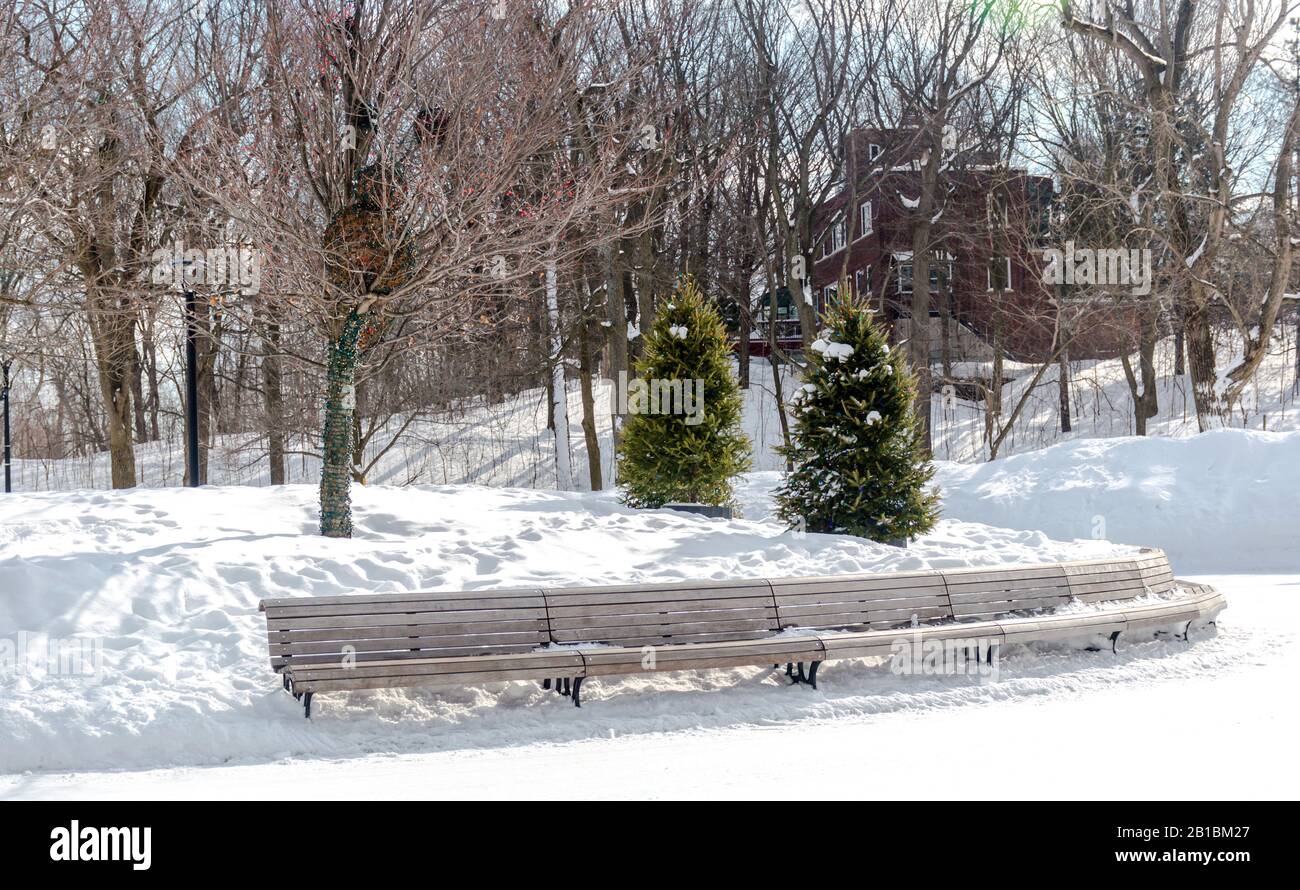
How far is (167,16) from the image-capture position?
17.6m

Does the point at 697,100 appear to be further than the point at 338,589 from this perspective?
Yes

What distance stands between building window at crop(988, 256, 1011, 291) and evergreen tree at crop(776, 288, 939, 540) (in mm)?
21783

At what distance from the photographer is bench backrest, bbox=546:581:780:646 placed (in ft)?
25.3

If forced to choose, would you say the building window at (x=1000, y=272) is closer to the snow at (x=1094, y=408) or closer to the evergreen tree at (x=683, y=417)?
the snow at (x=1094, y=408)

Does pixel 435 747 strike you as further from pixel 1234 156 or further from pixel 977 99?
pixel 1234 156

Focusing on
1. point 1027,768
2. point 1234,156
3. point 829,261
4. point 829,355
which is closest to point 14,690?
point 1027,768

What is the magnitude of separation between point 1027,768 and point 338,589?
5250mm

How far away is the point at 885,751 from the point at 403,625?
3203mm

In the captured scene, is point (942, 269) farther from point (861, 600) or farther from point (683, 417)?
point (861, 600)

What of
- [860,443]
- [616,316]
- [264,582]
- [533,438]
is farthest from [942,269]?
[264,582]

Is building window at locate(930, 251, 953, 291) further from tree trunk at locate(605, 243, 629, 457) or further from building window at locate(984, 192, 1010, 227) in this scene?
tree trunk at locate(605, 243, 629, 457)

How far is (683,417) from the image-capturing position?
564 inches

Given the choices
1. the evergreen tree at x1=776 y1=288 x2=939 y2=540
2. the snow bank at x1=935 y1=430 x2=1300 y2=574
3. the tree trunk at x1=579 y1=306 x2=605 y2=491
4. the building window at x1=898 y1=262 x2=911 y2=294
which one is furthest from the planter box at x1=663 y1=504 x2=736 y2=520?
the building window at x1=898 y1=262 x2=911 y2=294

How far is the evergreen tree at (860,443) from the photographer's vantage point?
12.2 metres
